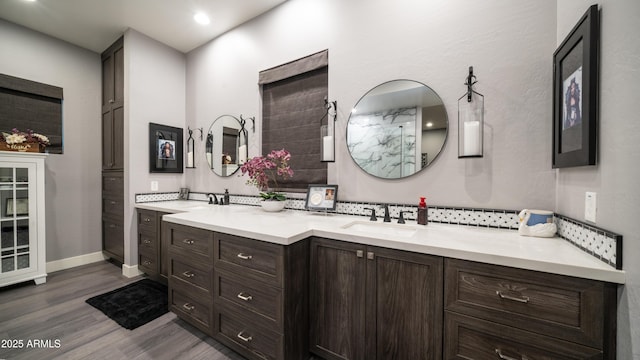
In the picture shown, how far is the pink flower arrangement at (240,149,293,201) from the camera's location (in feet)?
7.45

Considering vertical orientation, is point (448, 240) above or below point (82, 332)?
above

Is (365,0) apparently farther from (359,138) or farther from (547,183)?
(547,183)

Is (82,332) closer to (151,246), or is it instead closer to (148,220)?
(151,246)

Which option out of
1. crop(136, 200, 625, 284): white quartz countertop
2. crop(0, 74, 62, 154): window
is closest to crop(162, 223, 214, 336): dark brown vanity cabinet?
crop(136, 200, 625, 284): white quartz countertop

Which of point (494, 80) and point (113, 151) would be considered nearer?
point (494, 80)

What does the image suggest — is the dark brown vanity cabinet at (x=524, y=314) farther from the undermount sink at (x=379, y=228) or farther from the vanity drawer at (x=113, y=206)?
the vanity drawer at (x=113, y=206)

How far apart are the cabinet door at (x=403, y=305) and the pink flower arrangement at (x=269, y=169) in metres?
1.27

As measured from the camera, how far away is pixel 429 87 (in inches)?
67.4

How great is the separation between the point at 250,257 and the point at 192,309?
2.78ft

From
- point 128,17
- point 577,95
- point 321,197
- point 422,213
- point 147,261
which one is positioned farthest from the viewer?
point 147,261

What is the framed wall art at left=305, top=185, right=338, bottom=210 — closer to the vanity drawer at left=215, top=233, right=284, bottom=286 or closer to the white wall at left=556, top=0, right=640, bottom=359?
the vanity drawer at left=215, top=233, right=284, bottom=286

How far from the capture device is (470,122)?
1.52 m

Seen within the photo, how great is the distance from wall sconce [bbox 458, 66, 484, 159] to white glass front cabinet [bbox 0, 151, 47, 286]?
4.27 m

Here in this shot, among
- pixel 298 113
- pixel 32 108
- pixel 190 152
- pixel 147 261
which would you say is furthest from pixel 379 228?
pixel 32 108
